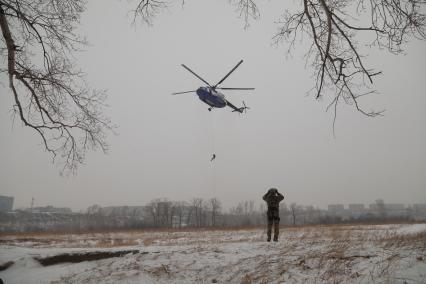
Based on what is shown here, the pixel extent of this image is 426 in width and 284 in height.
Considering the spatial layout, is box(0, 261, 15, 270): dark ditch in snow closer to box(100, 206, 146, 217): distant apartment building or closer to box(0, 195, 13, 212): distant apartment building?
box(100, 206, 146, 217): distant apartment building

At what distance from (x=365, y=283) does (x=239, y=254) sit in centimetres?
260

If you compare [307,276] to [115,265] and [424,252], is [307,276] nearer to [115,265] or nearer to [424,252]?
[424,252]

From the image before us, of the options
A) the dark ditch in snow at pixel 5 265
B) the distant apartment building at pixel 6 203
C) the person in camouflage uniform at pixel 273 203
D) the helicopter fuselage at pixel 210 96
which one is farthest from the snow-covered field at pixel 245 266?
the distant apartment building at pixel 6 203

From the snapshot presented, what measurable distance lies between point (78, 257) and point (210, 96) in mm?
12395

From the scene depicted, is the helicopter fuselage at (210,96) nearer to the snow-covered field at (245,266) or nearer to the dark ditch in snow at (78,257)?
the snow-covered field at (245,266)

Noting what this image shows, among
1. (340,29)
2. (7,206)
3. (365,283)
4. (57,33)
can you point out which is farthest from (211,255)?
(7,206)

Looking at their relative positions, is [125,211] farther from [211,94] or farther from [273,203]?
[273,203]

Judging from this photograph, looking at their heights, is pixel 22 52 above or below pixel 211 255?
above

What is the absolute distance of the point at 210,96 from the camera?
17719 mm

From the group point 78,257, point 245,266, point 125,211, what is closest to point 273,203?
point 245,266

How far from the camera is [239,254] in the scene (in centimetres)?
614

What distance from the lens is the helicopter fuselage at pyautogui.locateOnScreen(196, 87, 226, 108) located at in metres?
17.7

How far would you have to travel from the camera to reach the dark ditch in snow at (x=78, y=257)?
22.8ft

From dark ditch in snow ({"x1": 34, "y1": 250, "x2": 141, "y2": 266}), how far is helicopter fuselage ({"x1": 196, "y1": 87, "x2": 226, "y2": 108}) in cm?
1209
